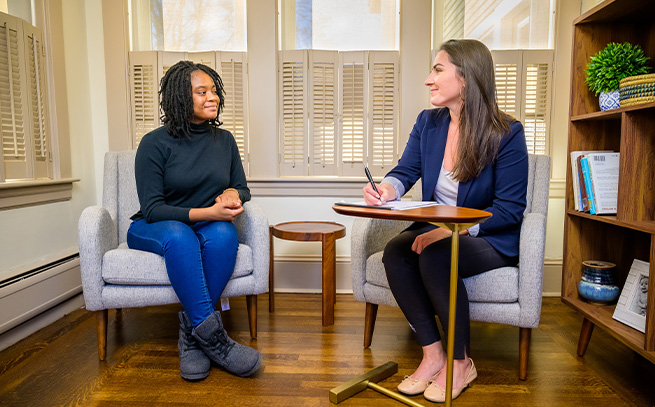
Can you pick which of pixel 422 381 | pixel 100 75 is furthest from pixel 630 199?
pixel 100 75

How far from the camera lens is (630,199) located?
61.8 inches

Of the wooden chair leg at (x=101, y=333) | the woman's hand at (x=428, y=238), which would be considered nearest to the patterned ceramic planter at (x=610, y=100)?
the woman's hand at (x=428, y=238)

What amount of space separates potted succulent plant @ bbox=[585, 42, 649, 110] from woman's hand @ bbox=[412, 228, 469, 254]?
2.68ft

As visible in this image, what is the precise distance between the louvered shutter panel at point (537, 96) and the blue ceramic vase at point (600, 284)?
951mm

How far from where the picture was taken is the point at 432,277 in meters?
1.51

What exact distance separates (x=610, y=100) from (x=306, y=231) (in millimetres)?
1320

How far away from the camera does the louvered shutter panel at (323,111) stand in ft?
8.46

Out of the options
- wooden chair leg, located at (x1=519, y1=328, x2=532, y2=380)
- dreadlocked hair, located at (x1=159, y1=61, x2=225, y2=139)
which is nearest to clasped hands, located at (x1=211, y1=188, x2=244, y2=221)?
dreadlocked hair, located at (x1=159, y1=61, x2=225, y2=139)

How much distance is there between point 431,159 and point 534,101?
1.20 m

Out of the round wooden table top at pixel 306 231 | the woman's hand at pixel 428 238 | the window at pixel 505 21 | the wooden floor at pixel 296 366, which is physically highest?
the window at pixel 505 21

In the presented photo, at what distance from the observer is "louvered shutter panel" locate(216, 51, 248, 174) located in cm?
260

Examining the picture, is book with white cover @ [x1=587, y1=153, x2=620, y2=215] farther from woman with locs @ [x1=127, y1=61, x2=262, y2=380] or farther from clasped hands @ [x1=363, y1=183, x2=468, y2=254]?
woman with locs @ [x1=127, y1=61, x2=262, y2=380]

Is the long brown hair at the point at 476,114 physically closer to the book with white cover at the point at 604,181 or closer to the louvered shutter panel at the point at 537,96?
the book with white cover at the point at 604,181

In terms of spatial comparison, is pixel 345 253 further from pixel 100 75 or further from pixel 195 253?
pixel 100 75
